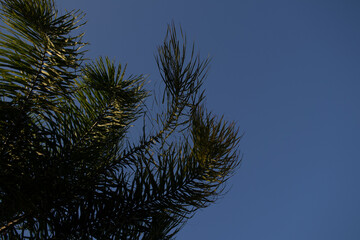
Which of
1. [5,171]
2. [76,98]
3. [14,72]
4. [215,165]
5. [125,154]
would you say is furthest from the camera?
[76,98]

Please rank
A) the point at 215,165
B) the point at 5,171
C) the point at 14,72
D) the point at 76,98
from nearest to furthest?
the point at 5,171 → the point at 14,72 → the point at 215,165 → the point at 76,98

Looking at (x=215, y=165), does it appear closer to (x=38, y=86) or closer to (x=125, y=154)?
(x=125, y=154)

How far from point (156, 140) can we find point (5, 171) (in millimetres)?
828

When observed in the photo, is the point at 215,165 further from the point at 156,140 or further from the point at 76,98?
the point at 76,98

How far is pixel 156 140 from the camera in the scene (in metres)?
1.68

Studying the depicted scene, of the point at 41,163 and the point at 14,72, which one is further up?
the point at 14,72

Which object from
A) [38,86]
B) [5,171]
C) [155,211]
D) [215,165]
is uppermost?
[38,86]

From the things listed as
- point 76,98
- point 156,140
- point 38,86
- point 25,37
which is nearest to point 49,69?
point 38,86

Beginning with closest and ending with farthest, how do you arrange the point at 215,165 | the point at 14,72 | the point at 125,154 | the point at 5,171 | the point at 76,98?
the point at 5,171
the point at 14,72
the point at 215,165
the point at 125,154
the point at 76,98

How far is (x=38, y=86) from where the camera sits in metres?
1.18

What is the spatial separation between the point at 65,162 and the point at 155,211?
466mm

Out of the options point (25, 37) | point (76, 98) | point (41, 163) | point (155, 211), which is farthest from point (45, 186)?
point (76, 98)

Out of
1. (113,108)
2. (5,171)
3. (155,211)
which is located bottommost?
(155,211)

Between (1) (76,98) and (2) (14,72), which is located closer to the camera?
(2) (14,72)
